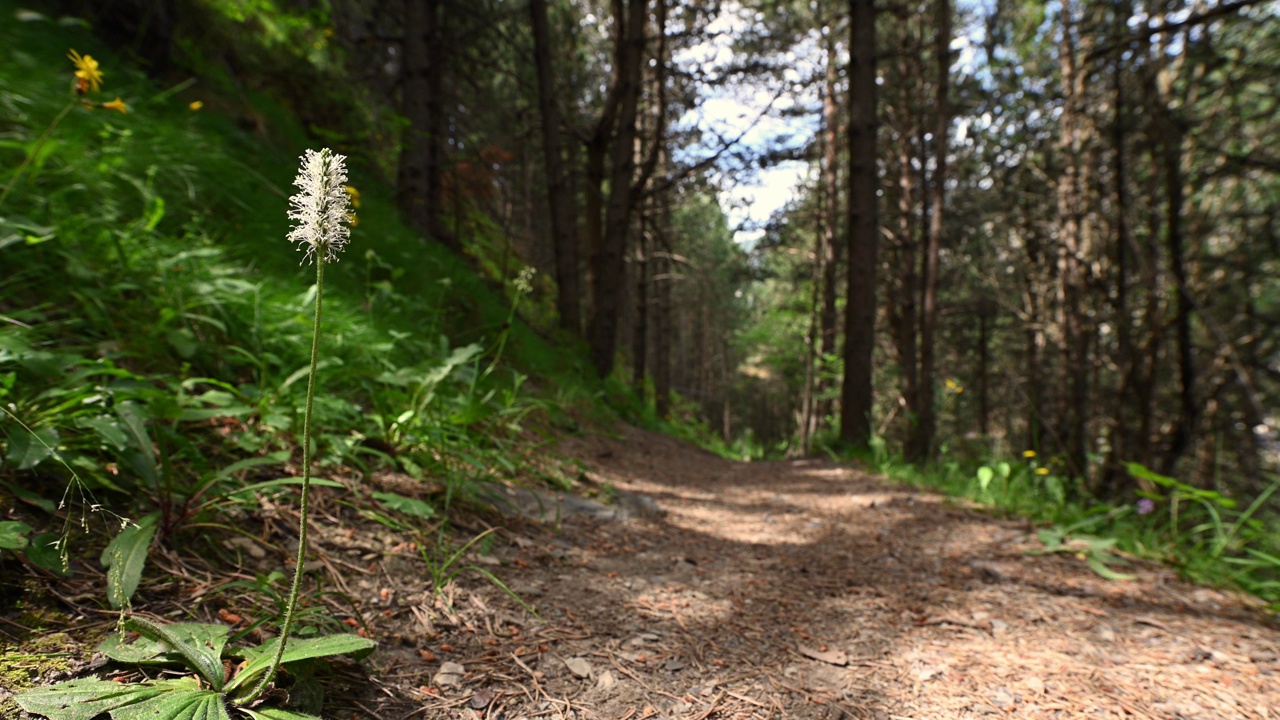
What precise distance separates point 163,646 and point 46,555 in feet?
1.14

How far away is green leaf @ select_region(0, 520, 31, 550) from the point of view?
3.01ft

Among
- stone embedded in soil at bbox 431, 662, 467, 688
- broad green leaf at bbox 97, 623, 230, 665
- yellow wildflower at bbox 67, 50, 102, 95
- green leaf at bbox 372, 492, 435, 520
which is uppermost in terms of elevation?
yellow wildflower at bbox 67, 50, 102, 95

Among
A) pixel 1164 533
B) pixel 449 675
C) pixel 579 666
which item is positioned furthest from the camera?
pixel 1164 533

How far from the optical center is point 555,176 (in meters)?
7.75

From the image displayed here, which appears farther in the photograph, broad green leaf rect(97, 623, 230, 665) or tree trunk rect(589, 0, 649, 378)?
tree trunk rect(589, 0, 649, 378)

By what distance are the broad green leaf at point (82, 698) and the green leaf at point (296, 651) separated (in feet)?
0.34

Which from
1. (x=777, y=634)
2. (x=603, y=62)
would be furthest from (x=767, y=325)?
(x=777, y=634)

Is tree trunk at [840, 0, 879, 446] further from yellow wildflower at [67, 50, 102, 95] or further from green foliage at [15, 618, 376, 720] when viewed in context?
yellow wildflower at [67, 50, 102, 95]

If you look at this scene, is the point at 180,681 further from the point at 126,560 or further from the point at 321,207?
the point at 321,207

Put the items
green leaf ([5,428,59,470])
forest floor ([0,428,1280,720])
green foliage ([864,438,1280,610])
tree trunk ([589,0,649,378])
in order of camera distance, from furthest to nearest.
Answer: tree trunk ([589,0,649,378])
green foliage ([864,438,1280,610])
forest floor ([0,428,1280,720])
green leaf ([5,428,59,470])

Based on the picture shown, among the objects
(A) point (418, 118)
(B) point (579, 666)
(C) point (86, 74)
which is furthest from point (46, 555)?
(A) point (418, 118)

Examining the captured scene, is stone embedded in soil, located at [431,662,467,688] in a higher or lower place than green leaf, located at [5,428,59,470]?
lower

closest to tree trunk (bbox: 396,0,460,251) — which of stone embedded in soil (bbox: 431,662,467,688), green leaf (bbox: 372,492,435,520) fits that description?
green leaf (bbox: 372,492,435,520)

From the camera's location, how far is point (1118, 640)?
5.25ft
